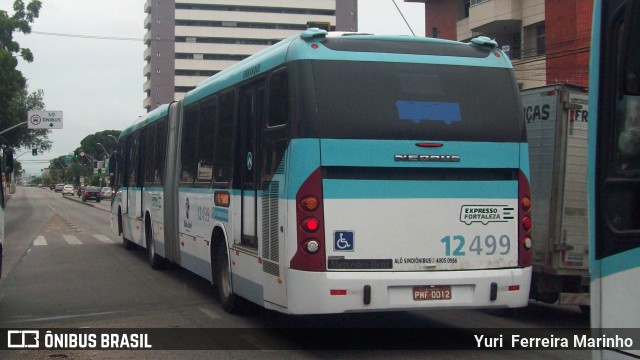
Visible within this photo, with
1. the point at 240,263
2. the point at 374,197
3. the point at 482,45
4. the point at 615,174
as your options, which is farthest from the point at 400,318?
the point at 615,174

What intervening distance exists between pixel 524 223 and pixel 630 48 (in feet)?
12.0

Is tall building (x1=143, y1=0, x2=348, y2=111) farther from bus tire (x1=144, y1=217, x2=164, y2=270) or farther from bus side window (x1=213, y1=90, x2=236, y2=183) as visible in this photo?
bus side window (x1=213, y1=90, x2=236, y2=183)

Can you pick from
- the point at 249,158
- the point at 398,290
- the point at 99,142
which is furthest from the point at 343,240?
the point at 99,142

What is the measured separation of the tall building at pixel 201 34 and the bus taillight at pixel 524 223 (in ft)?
343

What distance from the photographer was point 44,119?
5738 centimetres

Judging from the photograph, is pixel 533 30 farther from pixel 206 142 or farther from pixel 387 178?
pixel 387 178

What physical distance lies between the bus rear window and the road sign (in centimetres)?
5262

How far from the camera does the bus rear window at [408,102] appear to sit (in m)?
7.14

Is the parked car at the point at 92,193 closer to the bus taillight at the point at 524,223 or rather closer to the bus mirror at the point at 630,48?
the bus taillight at the point at 524,223

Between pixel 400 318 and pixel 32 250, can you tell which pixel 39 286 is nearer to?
pixel 400 318

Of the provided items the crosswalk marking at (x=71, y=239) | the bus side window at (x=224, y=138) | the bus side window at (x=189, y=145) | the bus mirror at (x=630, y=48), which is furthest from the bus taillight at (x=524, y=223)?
the crosswalk marking at (x=71, y=239)

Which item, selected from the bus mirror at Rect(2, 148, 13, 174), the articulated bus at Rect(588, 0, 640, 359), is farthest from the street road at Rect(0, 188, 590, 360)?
the articulated bus at Rect(588, 0, 640, 359)

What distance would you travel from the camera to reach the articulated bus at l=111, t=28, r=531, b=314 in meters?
6.99

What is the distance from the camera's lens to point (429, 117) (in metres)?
7.39
